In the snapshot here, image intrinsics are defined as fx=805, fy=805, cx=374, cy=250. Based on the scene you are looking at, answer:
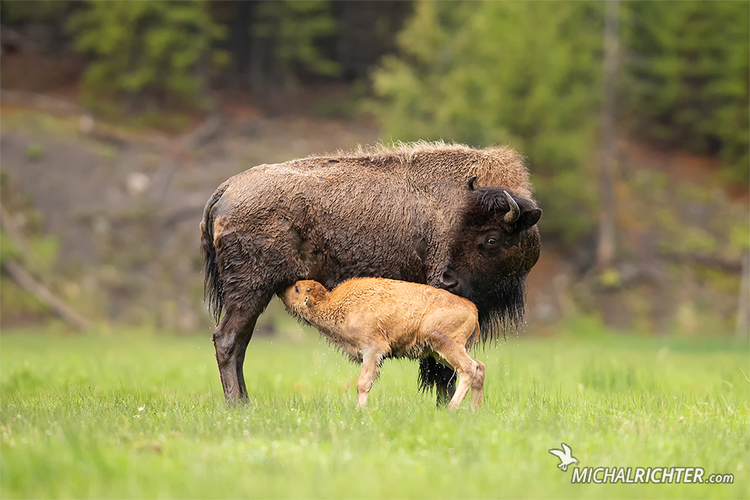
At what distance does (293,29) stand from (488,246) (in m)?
26.1

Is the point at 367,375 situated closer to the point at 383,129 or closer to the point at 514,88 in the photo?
the point at 383,129

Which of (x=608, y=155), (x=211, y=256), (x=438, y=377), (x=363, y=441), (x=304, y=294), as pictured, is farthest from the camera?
(x=608, y=155)

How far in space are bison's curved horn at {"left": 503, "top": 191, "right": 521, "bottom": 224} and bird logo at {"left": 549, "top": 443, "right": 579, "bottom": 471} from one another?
9.02 feet

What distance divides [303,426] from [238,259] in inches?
92.0

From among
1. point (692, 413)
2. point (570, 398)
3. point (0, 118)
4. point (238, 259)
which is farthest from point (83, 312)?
point (692, 413)

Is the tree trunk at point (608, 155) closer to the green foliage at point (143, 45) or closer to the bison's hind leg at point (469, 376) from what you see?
the green foliage at point (143, 45)

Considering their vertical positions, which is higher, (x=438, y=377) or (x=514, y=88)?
(x=438, y=377)

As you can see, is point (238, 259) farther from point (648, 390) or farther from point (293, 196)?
point (648, 390)

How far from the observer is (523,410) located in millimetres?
6543

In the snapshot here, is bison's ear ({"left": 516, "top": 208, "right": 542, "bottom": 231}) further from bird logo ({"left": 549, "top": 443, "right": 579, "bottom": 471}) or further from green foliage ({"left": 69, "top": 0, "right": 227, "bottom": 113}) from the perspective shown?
green foliage ({"left": 69, "top": 0, "right": 227, "bottom": 113})

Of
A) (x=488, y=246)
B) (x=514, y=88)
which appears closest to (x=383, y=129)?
(x=514, y=88)

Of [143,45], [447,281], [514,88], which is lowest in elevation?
[514,88]

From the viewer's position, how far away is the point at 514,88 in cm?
2488

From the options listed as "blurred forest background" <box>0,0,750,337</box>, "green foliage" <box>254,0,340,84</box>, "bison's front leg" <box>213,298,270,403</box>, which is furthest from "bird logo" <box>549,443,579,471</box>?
"green foliage" <box>254,0,340,84</box>
